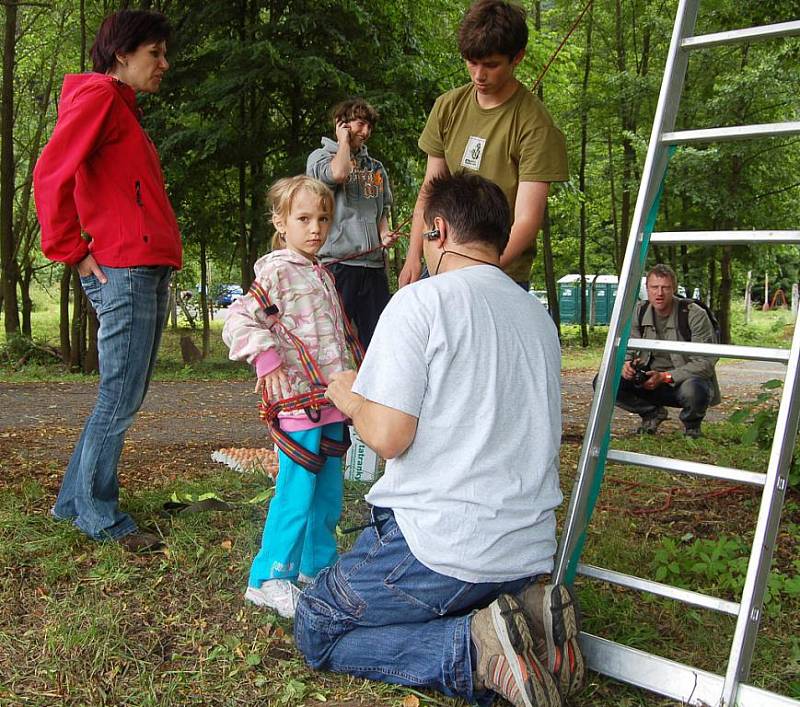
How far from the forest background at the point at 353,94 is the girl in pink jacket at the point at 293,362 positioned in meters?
4.75

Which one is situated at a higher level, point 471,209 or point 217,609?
point 471,209

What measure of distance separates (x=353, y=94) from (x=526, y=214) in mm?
8805

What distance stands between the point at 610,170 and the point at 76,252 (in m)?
18.2

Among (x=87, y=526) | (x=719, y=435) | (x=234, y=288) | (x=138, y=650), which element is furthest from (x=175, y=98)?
(x=234, y=288)

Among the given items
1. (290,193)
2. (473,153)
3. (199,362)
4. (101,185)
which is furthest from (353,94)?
(290,193)

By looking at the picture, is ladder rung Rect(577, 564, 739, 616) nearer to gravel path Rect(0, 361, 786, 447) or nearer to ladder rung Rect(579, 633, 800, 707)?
ladder rung Rect(579, 633, 800, 707)

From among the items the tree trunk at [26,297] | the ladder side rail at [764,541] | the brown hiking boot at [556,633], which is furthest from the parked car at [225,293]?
the ladder side rail at [764,541]

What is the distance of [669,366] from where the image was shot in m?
6.66

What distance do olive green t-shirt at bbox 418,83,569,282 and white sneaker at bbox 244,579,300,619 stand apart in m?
1.54

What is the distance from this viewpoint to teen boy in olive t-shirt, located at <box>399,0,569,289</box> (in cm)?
334

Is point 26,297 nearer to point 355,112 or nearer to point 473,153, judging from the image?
point 355,112

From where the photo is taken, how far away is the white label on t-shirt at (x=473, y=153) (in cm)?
358

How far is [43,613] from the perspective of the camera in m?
2.95

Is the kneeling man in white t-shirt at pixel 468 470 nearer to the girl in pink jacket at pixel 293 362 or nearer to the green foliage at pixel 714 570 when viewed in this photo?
the girl in pink jacket at pixel 293 362
